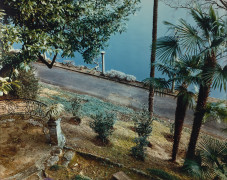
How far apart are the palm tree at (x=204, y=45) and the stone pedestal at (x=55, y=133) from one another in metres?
3.93

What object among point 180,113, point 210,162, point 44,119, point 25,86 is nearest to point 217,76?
point 180,113

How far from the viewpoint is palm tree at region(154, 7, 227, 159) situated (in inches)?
204

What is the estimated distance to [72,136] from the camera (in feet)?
24.3

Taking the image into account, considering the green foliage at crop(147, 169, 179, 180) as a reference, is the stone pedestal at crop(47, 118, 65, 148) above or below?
above

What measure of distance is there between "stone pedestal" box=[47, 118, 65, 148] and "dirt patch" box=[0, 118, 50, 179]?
1.04 ft

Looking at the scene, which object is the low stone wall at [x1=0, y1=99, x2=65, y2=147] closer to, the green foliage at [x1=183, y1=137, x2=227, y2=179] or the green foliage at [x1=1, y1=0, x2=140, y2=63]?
the green foliage at [x1=1, y1=0, x2=140, y2=63]

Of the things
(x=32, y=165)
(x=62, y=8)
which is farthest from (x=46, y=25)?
(x=32, y=165)

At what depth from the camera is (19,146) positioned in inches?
248

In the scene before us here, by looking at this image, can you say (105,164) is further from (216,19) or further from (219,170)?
(216,19)

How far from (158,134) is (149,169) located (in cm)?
397

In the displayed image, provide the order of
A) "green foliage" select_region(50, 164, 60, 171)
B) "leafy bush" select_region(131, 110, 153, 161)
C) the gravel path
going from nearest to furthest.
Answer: "green foliage" select_region(50, 164, 60, 171) → "leafy bush" select_region(131, 110, 153, 161) → the gravel path

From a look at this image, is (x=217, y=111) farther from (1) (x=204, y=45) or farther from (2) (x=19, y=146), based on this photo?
(2) (x=19, y=146)

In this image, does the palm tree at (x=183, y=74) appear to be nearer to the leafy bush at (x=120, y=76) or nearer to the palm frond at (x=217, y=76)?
the palm frond at (x=217, y=76)

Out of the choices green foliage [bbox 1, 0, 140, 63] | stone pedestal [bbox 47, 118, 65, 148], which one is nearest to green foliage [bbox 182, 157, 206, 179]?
stone pedestal [bbox 47, 118, 65, 148]
